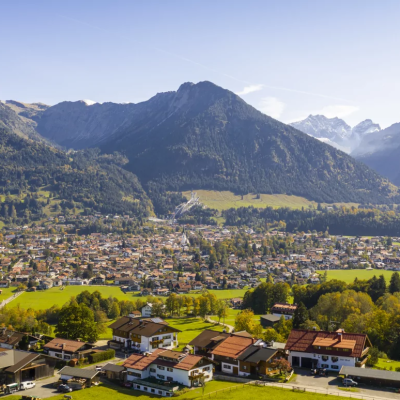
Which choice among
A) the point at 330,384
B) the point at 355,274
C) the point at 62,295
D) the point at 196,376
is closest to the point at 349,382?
the point at 330,384

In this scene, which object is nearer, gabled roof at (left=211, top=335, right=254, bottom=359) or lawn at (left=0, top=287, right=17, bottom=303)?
gabled roof at (left=211, top=335, right=254, bottom=359)

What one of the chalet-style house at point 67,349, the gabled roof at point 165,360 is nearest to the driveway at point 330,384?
the gabled roof at point 165,360

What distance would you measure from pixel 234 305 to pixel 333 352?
51684 mm

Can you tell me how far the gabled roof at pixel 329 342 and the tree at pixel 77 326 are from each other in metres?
25.9

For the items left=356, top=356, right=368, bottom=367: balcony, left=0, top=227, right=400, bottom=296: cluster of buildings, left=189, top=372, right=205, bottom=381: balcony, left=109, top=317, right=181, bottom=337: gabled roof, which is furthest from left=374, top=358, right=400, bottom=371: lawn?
left=0, top=227, right=400, bottom=296: cluster of buildings

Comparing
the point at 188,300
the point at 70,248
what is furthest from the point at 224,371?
the point at 70,248

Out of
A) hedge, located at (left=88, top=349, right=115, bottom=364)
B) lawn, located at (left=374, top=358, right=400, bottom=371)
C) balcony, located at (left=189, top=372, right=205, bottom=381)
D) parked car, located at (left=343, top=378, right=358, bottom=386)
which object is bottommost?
hedge, located at (left=88, top=349, right=115, bottom=364)

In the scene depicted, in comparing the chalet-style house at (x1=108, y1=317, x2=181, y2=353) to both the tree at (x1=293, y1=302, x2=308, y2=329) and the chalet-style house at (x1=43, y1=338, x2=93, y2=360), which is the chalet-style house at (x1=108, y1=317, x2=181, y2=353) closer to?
the chalet-style house at (x1=43, y1=338, x2=93, y2=360)

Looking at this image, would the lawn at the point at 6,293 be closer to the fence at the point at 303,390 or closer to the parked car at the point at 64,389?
the parked car at the point at 64,389

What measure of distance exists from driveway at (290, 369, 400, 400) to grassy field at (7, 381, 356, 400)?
285 centimetres

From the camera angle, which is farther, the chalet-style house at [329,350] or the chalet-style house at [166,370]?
the chalet-style house at [329,350]

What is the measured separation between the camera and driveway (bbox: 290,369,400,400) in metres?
46.8

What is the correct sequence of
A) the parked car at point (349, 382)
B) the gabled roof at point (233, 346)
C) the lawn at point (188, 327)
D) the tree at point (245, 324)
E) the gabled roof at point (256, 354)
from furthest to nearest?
the lawn at point (188, 327) < the tree at point (245, 324) < the gabled roof at point (233, 346) < the gabled roof at point (256, 354) < the parked car at point (349, 382)

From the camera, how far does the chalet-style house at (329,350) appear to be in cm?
5462
